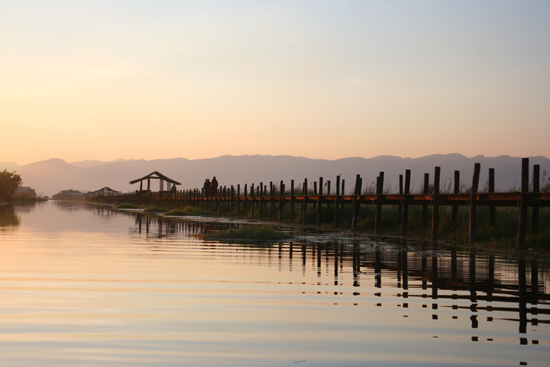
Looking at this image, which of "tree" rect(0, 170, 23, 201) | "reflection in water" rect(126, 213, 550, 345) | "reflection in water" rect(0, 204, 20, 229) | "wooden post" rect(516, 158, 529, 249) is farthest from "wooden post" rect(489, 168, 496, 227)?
"tree" rect(0, 170, 23, 201)

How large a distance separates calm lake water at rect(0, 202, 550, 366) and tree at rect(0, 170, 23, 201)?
9807cm

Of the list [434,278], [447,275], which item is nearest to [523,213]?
[447,275]

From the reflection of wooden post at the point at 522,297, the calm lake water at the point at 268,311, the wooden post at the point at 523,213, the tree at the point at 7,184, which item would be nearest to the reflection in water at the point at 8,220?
the calm lake water at the point at 268,311

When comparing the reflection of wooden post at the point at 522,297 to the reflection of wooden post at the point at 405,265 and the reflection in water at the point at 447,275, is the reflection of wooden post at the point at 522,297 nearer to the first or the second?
the reflection in water at the point at 447,275

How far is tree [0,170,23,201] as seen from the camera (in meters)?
105

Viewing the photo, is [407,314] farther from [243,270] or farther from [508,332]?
[243,270]

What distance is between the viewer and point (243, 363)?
17.5 ft

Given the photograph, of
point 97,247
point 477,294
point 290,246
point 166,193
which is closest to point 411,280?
point 477,294

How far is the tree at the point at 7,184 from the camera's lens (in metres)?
105

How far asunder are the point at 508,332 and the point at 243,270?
233 inches

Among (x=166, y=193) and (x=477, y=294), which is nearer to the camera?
(x=477, y=294)

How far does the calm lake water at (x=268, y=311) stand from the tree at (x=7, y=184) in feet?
322

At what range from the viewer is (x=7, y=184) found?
110m

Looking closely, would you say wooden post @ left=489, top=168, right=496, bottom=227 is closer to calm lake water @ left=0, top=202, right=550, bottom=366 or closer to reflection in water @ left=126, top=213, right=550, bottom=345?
reflection in water @ left=126, top=213, right=550, bottom=345
